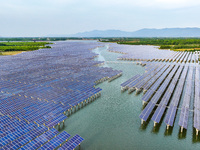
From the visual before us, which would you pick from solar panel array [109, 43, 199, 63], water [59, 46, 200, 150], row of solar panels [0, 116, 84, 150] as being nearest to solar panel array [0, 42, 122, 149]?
row of solar panels [0, 116, 84, 150]

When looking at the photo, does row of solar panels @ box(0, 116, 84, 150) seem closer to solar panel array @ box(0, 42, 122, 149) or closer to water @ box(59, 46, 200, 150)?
A: solar panel array @ box(0, 42, 122, 149)

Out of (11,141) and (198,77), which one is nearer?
(11,141)

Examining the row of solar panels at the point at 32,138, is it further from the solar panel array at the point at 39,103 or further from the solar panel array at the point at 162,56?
the solar panel array at the point at 162,56

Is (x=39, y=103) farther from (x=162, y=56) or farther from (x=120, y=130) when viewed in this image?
(x=162, y=56)

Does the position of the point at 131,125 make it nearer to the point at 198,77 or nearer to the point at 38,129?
the point at 38,129

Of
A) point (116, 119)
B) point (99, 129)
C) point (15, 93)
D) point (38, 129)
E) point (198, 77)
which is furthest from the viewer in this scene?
point (198, 77)

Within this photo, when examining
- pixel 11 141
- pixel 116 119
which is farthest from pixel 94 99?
pixel 11 141

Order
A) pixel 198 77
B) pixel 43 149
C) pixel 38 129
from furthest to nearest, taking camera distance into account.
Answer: pixel 198 77, pixel 38 129, pixel 43 149

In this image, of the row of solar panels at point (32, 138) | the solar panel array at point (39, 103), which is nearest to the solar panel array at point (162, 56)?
the solar panel array at point (39, 103)
